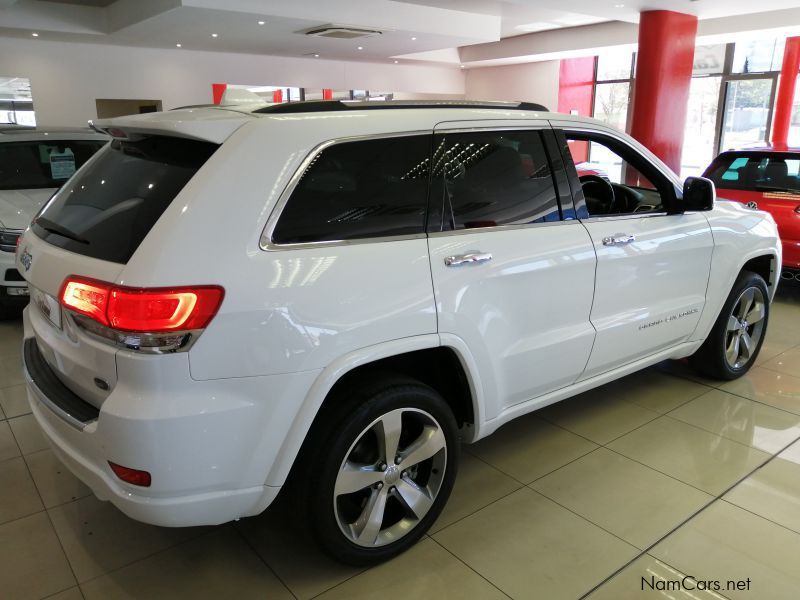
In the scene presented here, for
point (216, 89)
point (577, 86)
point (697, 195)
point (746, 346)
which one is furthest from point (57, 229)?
point (577, 86)

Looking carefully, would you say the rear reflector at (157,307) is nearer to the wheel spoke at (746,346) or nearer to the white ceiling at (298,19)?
the wheel spoke at (746,346)

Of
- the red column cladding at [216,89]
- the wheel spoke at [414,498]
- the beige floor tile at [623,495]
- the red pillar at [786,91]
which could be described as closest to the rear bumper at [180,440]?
the wheel spoke at [414,498]

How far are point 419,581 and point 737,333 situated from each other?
8.81 feet

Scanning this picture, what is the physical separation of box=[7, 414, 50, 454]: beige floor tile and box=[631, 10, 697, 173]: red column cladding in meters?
9.30

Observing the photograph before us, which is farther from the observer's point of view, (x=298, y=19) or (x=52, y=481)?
(x=298, y=19)

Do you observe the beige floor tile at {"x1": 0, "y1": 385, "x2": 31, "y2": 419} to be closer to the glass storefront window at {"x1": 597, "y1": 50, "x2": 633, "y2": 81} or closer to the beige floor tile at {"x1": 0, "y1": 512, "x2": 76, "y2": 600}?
the beige floor tile at {"x1": 0, "y1": 512, "x2": 76, "y2": 600}

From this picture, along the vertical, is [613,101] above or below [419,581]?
above

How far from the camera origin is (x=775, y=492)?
2.74m

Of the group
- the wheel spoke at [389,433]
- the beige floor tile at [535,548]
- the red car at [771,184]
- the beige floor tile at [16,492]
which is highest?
the red car at [771,184]

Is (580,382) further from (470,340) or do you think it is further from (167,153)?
(167,153)

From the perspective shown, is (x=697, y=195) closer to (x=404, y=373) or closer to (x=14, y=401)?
(x=404, y=373)

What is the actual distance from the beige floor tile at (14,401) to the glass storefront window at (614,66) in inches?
670

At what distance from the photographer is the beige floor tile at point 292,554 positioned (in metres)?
2.15

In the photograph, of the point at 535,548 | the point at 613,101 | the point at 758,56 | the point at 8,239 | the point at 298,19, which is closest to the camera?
the point at 535,548
